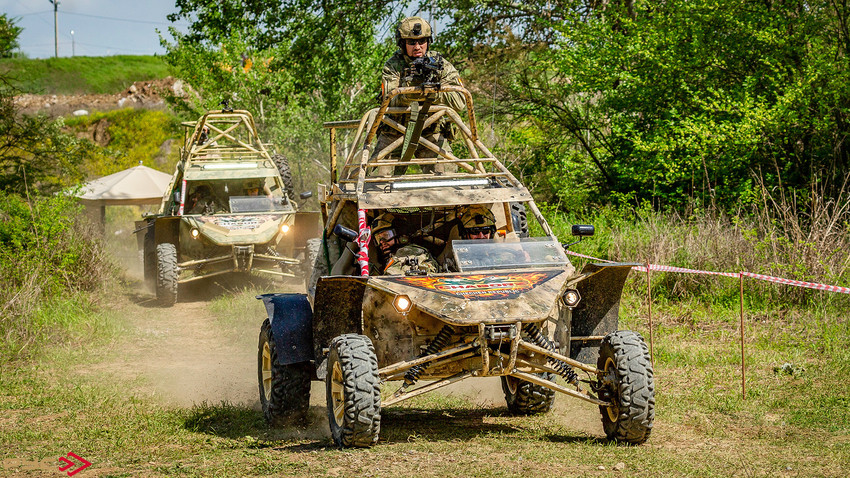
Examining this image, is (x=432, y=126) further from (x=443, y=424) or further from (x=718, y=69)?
(x=718, y=69)

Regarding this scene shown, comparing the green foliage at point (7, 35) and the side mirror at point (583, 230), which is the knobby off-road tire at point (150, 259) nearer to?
the green foliage at point (7, 35)

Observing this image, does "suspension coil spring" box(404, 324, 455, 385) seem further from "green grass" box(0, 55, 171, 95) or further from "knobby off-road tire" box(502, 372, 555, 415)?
"green grass" box(0, 55, 171, 95)

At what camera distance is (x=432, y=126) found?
876cm

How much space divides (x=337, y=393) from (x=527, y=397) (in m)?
1.89

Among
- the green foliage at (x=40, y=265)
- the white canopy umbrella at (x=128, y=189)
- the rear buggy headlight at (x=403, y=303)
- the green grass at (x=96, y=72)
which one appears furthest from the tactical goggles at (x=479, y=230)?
the green grass at (x=96, y=72)

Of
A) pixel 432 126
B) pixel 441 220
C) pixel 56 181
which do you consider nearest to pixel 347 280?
pixel 441 220

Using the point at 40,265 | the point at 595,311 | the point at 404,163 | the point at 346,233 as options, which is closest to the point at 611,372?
the point at 595,311

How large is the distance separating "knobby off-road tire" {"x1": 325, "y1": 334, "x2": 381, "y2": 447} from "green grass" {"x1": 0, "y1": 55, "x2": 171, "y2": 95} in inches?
2247

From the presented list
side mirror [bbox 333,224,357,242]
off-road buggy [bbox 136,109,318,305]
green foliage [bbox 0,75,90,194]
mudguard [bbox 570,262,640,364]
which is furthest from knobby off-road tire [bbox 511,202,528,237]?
green foliage [bbox 0,75,90,194]

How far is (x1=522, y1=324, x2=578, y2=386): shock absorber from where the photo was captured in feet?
20.6

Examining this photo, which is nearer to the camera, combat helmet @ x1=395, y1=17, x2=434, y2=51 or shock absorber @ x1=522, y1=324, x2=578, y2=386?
shock absorber @ x1=522, y1=324, x2=578, y2=386

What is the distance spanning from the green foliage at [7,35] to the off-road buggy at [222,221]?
163 inches

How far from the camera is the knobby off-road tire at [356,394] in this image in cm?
582

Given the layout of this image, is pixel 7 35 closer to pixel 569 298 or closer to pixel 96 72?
pixel 569 298
